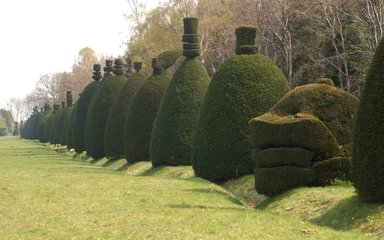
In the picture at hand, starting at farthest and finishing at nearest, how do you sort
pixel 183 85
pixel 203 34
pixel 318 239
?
pixel 203 34, pixel 183 85, pixel 318 239

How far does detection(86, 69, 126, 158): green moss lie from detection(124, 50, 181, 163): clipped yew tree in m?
9.12

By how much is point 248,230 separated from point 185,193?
6.87 meters

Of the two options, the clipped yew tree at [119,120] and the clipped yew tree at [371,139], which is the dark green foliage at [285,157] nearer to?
the clipped yew tree at [371,139]

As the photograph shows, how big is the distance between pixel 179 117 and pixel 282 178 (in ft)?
38.2

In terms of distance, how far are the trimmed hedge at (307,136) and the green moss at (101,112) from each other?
25.0 metres

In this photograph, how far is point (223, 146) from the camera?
72.0ft

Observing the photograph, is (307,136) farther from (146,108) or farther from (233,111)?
(146,108)

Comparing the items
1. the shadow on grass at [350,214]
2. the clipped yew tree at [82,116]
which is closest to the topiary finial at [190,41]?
the shadow on grass at [350,214]

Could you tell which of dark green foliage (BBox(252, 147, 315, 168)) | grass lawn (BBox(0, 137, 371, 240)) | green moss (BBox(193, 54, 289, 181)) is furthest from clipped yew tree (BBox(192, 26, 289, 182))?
dark green foliage (BBox(252, 147, 315, 168))

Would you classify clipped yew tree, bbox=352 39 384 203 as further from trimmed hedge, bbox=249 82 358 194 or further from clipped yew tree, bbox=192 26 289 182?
clipped yew tree, bbox=192 26 289 182

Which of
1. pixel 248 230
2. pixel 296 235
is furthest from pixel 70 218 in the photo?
pixel 296 235

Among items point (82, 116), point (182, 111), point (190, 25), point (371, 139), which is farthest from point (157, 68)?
point (371, 139)

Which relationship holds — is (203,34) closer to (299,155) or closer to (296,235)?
(299,155)

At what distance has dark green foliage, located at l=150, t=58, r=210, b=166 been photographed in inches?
1095
